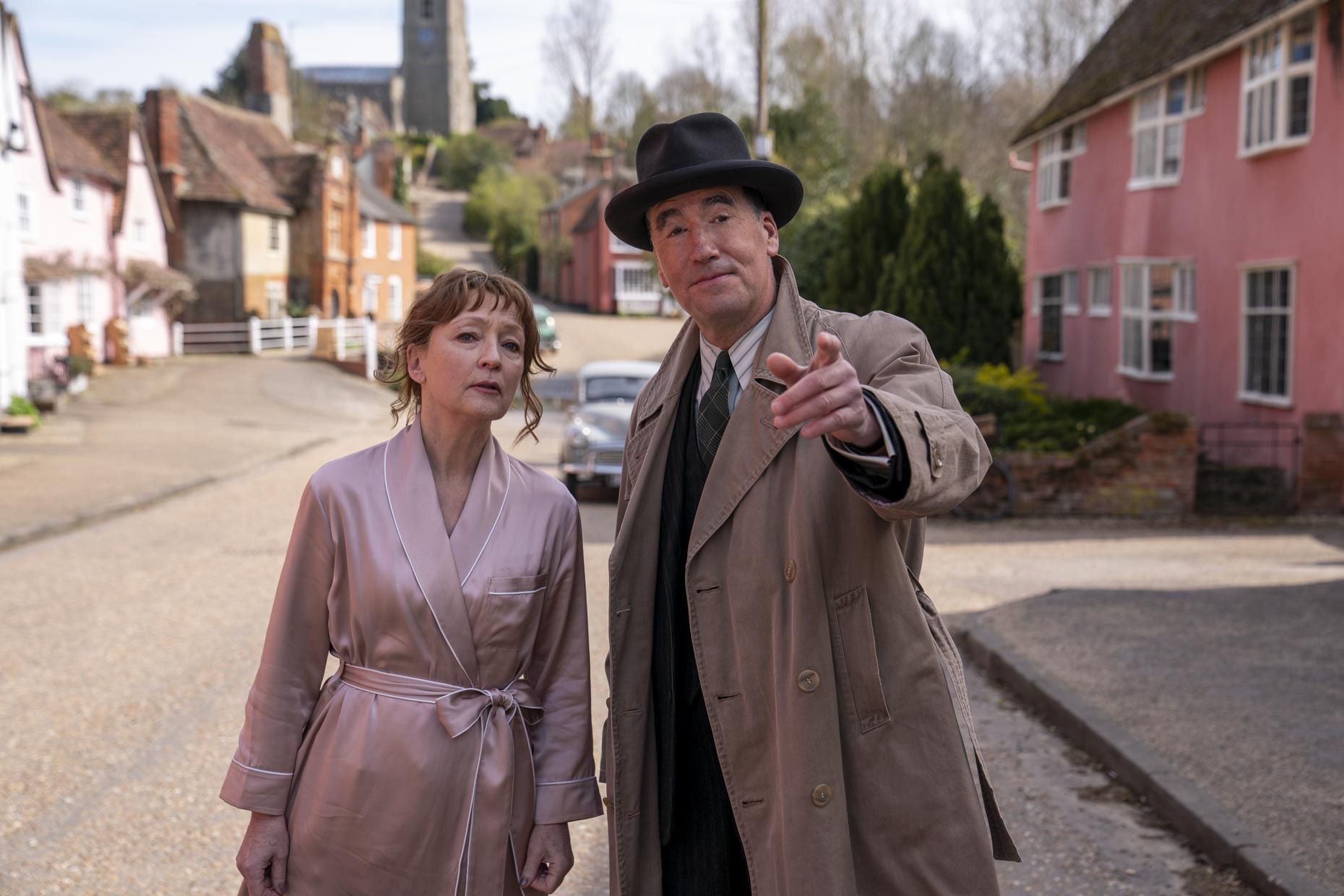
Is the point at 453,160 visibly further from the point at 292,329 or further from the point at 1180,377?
the point at 1180,377

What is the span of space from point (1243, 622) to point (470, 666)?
665cm

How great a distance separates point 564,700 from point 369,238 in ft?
164

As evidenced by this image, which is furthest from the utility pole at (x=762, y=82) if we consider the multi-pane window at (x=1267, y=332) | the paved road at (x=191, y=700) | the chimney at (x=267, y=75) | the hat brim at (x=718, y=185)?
the chimney at (x=267, y=75)

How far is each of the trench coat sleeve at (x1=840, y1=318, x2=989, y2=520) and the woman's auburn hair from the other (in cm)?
76

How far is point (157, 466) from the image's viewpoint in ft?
55.3

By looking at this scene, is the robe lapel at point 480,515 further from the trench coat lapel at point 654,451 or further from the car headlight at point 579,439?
the car headlight at point 579,439

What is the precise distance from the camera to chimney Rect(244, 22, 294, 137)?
200 ft

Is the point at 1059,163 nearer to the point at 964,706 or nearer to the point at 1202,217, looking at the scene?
the point at 1202,217

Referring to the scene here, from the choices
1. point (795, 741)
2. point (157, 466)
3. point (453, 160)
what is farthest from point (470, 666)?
point (453, 160)

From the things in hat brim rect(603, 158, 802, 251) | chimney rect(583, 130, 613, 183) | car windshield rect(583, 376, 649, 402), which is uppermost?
chimney rect(583, 130, 613, 183)

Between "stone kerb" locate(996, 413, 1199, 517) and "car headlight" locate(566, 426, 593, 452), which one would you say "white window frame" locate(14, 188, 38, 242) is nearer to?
"car headlight" locate(566, 426, 593, 452)

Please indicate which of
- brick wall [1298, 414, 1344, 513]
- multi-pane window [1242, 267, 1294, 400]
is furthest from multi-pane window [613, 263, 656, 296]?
brick wall [1298, 414, 1344, 513]

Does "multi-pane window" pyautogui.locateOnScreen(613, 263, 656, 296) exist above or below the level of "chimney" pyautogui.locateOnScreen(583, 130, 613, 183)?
below

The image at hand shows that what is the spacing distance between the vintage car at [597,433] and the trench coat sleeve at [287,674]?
35.7 ft
